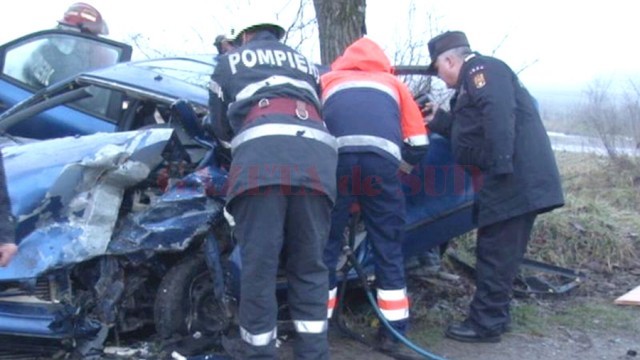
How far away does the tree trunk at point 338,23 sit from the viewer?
660 cm

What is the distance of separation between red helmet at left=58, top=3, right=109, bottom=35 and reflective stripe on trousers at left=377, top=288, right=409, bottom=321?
355 cm

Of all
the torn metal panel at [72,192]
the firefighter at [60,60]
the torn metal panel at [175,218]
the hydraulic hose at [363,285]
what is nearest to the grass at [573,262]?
the hydraulic hose at [363,285]

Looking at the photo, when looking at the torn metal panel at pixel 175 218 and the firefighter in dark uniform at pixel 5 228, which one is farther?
the torn metal panel at pixel 175 218

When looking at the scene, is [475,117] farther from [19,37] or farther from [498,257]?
[19,37]

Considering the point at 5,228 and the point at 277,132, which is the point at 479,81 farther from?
the point at 5,228

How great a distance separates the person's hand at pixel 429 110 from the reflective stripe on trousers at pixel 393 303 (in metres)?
1.06

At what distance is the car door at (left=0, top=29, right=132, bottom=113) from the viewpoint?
6.03 metres

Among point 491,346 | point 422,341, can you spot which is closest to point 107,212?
point 422,341

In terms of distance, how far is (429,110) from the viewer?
4949 millimetres

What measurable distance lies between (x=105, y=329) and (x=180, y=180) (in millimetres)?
826

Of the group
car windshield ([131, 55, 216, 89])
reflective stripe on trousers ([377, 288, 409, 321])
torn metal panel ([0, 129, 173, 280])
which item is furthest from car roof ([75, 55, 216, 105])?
reflective stripe on trousers ([377, 288, 409, 321])

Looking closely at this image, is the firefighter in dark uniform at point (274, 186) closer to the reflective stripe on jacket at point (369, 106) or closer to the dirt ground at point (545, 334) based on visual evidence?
the reflective stripe on jacket at point (369, 106)

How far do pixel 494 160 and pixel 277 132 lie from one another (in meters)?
1.40

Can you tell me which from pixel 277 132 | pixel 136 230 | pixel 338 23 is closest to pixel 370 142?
pixel 277 132
